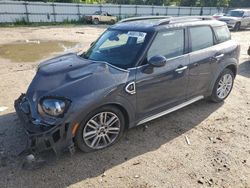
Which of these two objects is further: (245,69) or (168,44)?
(245,69)

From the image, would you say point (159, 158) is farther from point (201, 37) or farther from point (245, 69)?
point (245, 69)

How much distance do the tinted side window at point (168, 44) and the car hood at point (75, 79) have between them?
699 mm

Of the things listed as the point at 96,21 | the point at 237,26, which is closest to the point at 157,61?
the point at 237,26

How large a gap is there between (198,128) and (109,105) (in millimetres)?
1788

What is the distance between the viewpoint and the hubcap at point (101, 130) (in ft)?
11.4

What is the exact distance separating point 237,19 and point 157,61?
18.6 meters

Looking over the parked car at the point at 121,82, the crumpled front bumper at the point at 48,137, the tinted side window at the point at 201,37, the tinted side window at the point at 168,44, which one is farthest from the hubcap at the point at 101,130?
the tinted side window at the point at 201,37

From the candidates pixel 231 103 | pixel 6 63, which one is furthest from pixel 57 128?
pixel 6 63

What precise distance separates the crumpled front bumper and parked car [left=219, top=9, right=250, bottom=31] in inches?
749

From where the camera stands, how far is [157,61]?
3.72 meters

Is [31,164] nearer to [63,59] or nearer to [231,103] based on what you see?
[63,59]

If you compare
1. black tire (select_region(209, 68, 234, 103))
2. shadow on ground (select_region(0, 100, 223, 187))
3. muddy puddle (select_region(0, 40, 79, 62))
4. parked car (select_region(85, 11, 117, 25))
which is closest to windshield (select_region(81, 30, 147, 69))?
shadow on ground (select_region(0, 100, 223, 187))

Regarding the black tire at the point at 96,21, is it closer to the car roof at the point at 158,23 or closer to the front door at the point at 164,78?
the car roof at the point at 158,23

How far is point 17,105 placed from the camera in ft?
12.6
